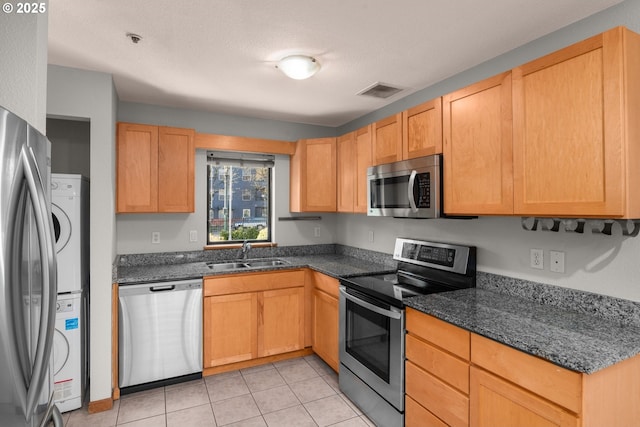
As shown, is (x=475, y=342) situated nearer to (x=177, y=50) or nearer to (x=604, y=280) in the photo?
(x=604, y=280)

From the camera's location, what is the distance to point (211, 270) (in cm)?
303

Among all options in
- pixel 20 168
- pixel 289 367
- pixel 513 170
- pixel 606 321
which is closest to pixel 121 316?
pixel 289 367

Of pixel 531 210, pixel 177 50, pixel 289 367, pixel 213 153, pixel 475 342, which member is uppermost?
pixel 177 50

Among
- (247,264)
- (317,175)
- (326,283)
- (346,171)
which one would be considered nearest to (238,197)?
(247,264)

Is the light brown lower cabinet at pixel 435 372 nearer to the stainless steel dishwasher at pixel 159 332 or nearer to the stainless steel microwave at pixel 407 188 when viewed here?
the stainless steel microwave at pixel 407 188

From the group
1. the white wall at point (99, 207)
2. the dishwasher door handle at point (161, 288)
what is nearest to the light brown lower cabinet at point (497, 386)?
the dishwasher door handle at point (161, 288)

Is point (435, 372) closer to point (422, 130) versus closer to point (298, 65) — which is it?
point (422, 130)

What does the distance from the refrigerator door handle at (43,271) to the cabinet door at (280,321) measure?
2171 millimetres

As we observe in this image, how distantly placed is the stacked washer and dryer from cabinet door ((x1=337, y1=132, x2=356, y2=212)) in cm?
220

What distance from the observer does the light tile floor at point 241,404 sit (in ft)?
7.70

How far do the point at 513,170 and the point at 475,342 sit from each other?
0.90 metres

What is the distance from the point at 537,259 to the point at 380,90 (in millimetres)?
1781

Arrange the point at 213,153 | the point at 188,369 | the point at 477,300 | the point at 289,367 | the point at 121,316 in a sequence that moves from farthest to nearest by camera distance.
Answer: the point at 213,153 < the point at 289,367 < the point at 188,369 < the point at 121,316 < the point at 477,300

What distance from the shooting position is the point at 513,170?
1802 mm
